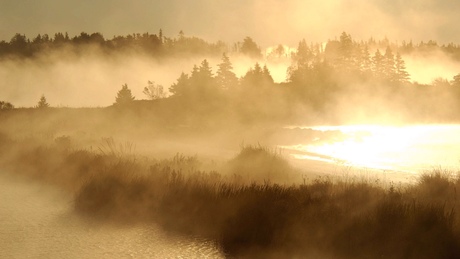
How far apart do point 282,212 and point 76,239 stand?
466cm

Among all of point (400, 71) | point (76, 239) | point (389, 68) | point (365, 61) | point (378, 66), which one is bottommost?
point (76, 239)

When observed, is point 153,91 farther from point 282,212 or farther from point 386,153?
point 282,212

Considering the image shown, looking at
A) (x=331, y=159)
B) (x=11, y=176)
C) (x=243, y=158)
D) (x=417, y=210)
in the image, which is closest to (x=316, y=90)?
(x=331, y=159)

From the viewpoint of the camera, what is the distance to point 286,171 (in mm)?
19438

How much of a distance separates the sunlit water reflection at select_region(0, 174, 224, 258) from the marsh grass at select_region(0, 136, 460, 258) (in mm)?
503

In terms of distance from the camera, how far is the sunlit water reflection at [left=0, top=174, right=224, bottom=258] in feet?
30.0

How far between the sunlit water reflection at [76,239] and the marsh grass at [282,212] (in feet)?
1.65

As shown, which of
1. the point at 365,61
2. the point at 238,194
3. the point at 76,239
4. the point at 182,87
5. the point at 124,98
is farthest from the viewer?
the point at 365,61

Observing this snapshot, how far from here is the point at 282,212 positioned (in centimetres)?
1004

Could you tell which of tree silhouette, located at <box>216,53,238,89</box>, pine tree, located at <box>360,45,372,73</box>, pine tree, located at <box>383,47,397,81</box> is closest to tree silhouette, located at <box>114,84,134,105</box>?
tree silhouette, located at <box>216,53,238,89</box>

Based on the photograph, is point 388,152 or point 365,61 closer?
point 388,152

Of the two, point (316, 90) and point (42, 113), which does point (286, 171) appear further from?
point (316, 90)

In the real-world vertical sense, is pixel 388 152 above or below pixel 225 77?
below

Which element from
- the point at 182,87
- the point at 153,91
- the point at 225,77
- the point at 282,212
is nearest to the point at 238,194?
the point at 282,212
